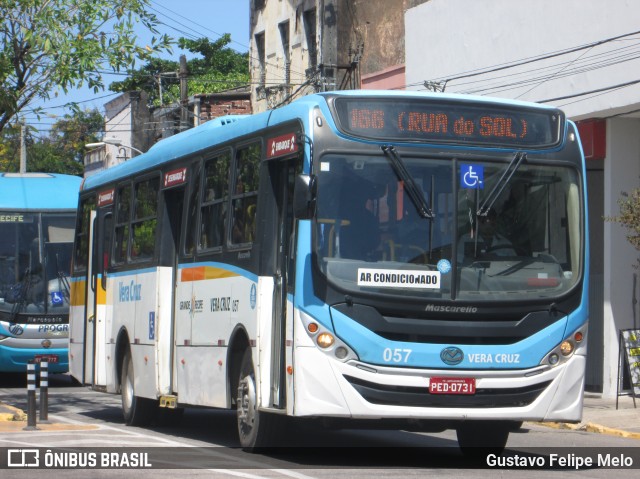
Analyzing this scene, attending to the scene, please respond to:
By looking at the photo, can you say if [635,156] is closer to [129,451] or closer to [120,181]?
[120,181]

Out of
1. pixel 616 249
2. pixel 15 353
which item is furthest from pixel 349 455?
pixel 15 353

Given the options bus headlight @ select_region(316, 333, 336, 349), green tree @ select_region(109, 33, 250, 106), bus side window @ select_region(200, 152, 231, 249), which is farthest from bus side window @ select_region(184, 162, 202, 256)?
green tree @ select_region(109, 33, 250, 106)

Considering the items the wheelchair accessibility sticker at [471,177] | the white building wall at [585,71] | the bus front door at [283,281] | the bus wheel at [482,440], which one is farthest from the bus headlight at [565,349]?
the white building wall at [585,71]

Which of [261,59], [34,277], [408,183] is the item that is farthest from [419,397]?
[261,59]

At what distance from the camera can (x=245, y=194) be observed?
13.1 meters

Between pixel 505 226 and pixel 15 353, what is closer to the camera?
pixel 505 226

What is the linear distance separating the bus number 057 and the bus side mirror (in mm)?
1310

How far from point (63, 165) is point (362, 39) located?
123 feet

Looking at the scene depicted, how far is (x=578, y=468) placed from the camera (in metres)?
12.0

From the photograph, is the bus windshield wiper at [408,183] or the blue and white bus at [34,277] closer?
the bus windshield wiper at [408,183]

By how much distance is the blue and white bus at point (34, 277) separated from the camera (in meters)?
24.8

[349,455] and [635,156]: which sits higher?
[635,156]

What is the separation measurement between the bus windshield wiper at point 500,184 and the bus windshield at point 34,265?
1490cm

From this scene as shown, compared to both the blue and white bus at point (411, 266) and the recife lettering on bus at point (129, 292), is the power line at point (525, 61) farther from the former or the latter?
the blue and white bus at point (411, 266)
